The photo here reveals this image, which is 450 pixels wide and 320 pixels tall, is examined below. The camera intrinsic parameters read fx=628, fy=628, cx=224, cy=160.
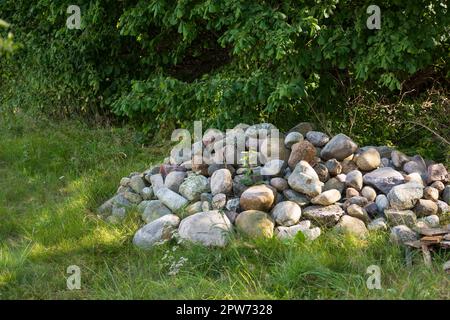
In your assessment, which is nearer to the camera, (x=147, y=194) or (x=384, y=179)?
(x=384, y=179)

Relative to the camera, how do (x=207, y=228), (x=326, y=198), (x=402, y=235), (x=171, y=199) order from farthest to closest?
(x=171, y=199) < (x=326, y=198) < (x=207, y=228) < (x=402, y=235)

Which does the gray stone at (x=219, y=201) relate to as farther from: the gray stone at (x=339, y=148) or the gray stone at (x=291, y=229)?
the gray stone at (x=339, y=148)

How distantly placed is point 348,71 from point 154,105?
85.8 inches

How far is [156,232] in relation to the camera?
4945 millimetres

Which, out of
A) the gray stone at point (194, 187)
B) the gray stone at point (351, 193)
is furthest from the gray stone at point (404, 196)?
the gray stone at point (194, 187)

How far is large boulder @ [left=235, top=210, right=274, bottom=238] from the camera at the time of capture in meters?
4.75

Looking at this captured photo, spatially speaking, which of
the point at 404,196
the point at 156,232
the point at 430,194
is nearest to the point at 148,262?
the point at 156,232

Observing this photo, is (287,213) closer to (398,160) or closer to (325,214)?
(325,214)

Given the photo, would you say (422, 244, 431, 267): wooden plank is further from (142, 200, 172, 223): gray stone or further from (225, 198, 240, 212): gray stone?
(142, 200, 172, 223): gray stone

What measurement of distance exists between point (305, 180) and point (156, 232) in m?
1.26

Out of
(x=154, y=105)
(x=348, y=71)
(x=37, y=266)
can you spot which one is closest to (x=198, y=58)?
(x=154, y=105)

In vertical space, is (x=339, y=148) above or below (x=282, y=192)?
above

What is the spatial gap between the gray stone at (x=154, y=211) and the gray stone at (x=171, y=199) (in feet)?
0.14
